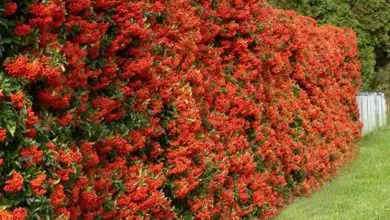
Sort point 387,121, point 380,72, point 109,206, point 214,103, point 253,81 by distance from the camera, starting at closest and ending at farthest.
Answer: point 109,206 → point 214,103 → point 253,81 → point 387,121 → point 380,72

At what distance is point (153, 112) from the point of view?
18.2 feet

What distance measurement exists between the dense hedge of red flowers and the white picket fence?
267 inches

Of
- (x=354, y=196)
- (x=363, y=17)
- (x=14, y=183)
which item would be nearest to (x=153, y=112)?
(x=14, y=183)

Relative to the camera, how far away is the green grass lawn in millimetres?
8023

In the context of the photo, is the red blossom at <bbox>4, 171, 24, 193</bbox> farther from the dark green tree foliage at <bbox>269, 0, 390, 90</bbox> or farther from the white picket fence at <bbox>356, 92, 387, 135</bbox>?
the dark green tree foliage at <bbox>269, 0, 390, 90</bbox>

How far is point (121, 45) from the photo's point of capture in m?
5.01

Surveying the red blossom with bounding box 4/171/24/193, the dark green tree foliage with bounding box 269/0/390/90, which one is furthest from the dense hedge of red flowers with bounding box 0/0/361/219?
the dark green tree foliage with bounding box 269/0/390/90

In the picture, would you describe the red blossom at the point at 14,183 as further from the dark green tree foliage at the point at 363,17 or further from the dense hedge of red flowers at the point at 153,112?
the dark green tree foliage at the point at 363,17

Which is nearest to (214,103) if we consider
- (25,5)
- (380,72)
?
(25,5)

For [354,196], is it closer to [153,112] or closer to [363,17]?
[153,112]

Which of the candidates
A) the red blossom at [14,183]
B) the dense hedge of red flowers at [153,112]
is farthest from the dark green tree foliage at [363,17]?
the red blossom at [14,183]

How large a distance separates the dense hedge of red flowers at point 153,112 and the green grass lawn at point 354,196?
0.36 m

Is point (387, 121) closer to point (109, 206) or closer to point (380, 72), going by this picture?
point (380, 72)

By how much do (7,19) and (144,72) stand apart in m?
1.77
